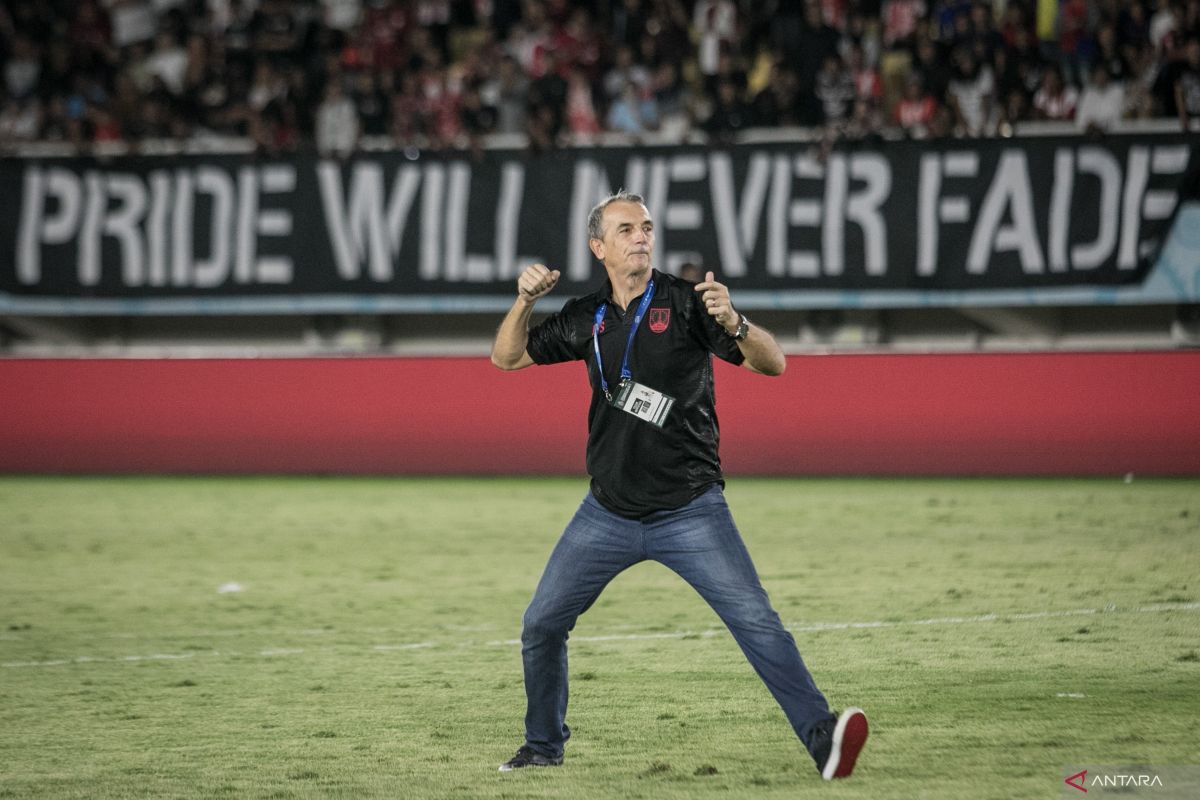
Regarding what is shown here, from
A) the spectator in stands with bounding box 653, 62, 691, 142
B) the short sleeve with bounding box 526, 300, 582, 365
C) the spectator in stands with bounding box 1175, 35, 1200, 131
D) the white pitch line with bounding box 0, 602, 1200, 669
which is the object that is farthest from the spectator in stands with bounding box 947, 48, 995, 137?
the short sleeve with bounding box 526, 300, 582, 365

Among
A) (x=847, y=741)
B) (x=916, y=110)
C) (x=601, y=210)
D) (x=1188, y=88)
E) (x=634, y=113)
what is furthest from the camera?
(x=634, y=113)

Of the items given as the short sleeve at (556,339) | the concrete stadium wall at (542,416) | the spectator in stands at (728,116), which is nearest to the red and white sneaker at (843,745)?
the short sleeve at (556,339)

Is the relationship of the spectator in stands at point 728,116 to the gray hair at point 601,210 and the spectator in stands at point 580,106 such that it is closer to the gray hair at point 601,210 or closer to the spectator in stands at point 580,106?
the spectator in stands at point 580,106

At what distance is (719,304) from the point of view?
564 centimetres

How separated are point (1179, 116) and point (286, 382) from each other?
34.1 feet

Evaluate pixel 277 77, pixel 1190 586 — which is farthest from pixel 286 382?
pixel 1190 586

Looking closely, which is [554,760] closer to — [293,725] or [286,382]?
[293,725]

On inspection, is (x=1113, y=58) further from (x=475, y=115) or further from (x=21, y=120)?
(x=21, y=120)

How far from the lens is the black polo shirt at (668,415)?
5.99 metres

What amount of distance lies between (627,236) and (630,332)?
36cm

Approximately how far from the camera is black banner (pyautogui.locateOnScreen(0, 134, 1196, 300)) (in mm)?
17781

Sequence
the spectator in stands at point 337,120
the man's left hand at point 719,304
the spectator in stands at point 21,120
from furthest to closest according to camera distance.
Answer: the spectator in stands at point 21,120 < the spectator in stands at point 337,120 < the man's left hand at point 719,304

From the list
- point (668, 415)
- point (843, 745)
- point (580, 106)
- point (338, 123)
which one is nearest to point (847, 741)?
point (843, 745)

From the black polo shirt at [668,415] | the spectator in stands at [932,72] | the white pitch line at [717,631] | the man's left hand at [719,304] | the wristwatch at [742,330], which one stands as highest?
the spectator in stands at [932,72]
